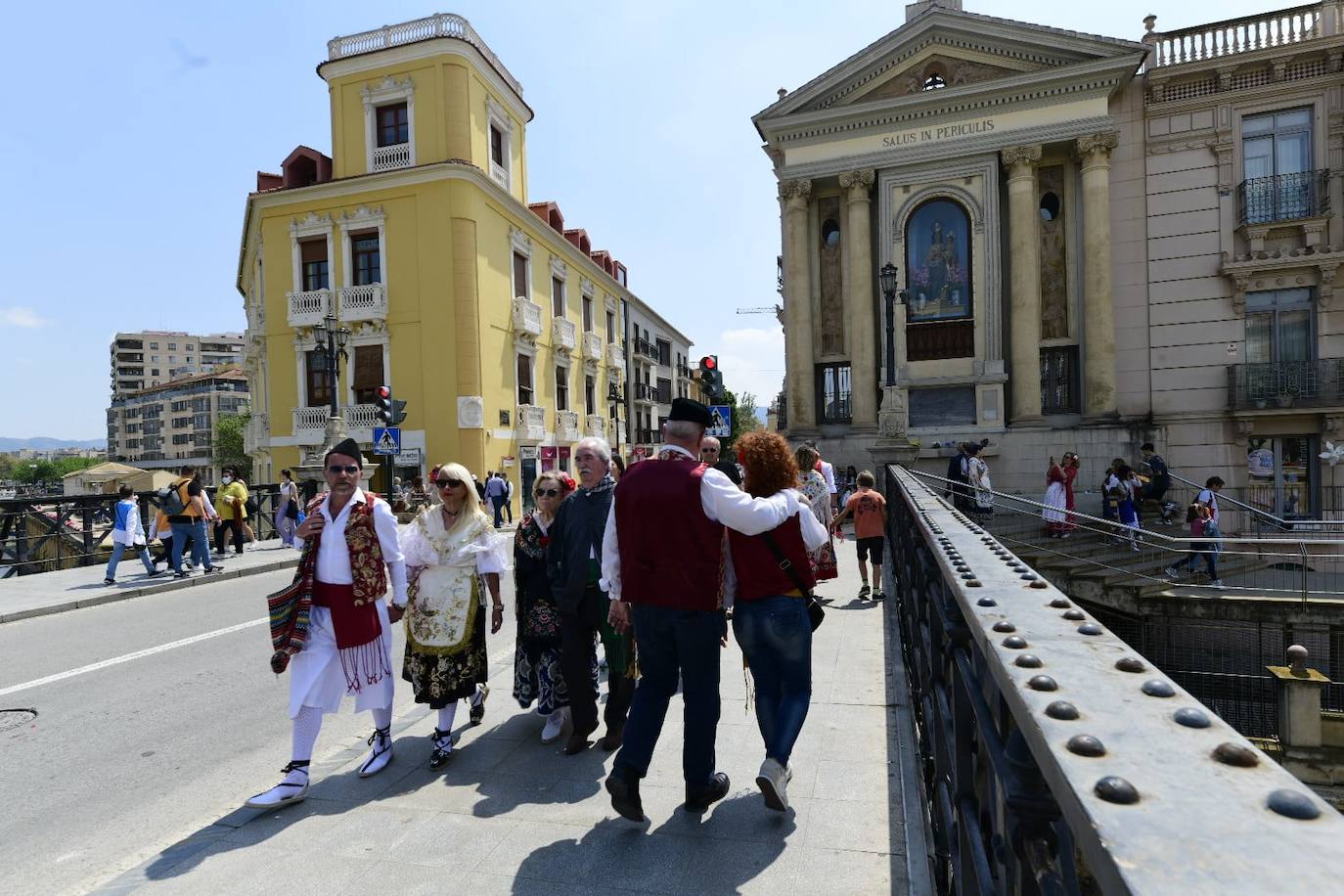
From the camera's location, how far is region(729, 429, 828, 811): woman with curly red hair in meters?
3.75

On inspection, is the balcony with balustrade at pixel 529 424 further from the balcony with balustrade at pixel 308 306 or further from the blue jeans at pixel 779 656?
the blue jeans at pixel 779 656

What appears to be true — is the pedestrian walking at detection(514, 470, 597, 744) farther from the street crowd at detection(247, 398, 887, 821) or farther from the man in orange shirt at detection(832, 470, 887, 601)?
the man in orange shirt at detection(832, 470, 887, 601)

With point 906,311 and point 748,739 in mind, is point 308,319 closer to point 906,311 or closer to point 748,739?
point 906,311

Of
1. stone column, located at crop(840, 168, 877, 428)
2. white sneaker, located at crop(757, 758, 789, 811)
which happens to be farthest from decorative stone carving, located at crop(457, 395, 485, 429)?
white sneaker, located at crop(757, 758, 789, 811)

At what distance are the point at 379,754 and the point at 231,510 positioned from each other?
13654 millimetres

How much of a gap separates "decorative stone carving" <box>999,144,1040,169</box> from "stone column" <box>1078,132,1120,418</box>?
1152 mm

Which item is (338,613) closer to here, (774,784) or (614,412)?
(774,784)

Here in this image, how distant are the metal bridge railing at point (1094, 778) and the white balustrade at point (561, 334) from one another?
106 ft

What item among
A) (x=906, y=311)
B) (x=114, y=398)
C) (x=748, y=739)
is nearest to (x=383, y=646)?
(x=748, y=739)

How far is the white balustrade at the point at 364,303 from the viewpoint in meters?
26.7

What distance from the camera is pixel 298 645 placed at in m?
4.30

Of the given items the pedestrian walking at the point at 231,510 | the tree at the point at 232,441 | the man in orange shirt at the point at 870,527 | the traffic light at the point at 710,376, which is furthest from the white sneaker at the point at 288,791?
the tree at the point at 232,441

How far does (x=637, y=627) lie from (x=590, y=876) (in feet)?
3.61

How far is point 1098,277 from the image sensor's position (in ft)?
69.4
